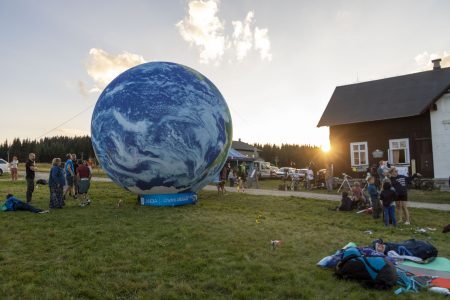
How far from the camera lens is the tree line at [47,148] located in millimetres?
89500

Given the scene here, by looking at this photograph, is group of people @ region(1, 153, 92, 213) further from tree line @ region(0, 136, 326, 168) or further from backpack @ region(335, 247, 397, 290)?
tree line @ region(0, 136, 326, 168)

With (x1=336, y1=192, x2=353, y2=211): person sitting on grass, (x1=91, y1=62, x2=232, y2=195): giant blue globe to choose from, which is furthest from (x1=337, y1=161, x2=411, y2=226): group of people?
(x1=91, y1=62, x2=232, y2=195): giant blue globe

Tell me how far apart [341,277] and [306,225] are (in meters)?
4.42

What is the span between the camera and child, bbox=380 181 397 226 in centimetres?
1035

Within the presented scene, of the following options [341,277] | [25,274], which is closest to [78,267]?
[25,274]

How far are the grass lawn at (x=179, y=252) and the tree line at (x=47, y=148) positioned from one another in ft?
273

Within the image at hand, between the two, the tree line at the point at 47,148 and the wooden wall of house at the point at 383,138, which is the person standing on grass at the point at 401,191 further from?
the tree line at the point at 47,148

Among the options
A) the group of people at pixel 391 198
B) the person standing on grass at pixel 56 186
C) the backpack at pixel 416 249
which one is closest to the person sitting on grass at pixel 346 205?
the group of people at pixel 391 198

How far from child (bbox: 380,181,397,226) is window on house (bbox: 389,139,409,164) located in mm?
15066

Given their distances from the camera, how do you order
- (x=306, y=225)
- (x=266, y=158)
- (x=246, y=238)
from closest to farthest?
(x=246, y=238) → (x=306, y=225) → (x=266, y=158)

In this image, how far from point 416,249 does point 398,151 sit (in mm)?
19540

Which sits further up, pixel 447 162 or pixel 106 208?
pixel 447 162

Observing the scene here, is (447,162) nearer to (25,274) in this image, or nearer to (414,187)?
(414,187)

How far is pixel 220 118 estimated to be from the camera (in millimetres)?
11984
